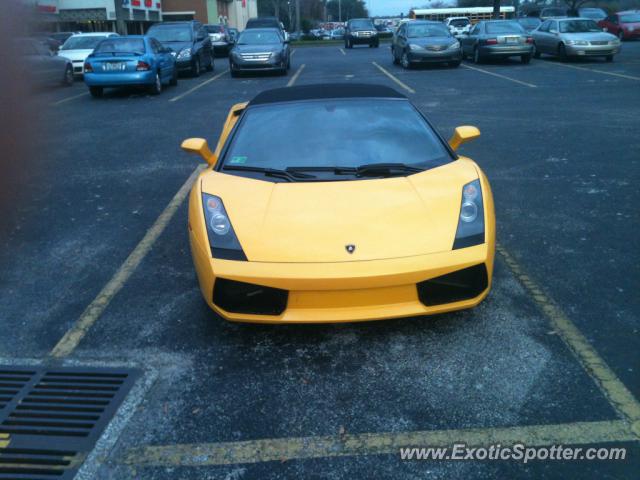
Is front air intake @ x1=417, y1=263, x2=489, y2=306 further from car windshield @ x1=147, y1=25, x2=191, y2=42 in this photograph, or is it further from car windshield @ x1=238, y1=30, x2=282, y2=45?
car windshield @ x1=147, y1=25, x2=191, y2=42

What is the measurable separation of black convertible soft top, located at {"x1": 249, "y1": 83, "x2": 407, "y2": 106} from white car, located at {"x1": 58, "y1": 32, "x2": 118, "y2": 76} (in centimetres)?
1595

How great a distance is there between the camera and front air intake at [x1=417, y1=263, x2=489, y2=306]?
131 inches

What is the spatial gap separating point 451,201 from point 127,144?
7008mm

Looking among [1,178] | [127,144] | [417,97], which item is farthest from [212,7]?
[1,178]

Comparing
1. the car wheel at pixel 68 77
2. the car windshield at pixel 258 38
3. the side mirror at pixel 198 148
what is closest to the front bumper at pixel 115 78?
the car wheel at pixel 68 77

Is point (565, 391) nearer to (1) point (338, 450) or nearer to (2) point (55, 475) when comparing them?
(1) point (338, 450)

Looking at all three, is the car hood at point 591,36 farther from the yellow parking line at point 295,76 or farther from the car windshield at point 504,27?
the yellow parking line at point 295,76

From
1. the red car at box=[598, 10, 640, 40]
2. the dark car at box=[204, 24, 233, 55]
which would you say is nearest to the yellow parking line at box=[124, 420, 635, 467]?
the dark car at box=[204, 24, 233, 55]

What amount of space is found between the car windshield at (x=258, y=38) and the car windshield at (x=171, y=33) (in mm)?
1794

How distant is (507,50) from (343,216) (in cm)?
1935

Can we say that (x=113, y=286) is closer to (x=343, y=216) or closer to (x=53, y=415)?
(x=53, y=415)

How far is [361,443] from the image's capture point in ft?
8.87

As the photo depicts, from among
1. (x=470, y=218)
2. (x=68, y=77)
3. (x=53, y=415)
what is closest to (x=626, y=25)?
(x=68, y=77)

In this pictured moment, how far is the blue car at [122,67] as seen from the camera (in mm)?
14758
